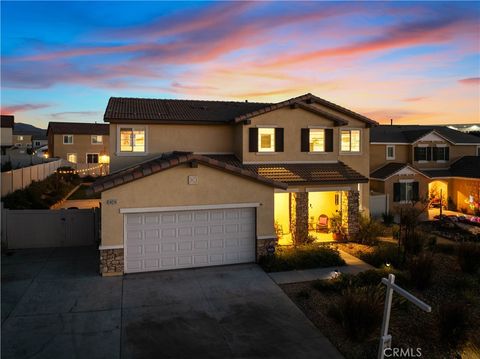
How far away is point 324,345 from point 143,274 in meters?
7.16

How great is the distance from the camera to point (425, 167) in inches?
1193

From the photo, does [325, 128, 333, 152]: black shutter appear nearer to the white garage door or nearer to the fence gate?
the white garage door

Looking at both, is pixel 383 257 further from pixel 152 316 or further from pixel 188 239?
pixel 152 316

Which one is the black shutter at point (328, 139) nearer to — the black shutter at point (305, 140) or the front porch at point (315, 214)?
the black shutter at point (305, 140)

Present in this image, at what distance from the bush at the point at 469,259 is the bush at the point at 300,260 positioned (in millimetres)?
4216

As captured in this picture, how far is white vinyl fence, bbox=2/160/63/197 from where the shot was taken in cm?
2155

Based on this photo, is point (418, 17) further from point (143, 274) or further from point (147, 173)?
point (143, 274)

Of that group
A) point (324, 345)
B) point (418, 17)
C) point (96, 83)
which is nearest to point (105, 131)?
point (96, 83)

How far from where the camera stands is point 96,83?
1106 inches

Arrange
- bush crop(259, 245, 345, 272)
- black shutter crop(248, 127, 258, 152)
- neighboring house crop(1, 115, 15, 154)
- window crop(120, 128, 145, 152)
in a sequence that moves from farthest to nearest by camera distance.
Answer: neighboring house crop(1, 115, 15, 154) < black shutter crop(248, 127, 258, 152) < window crop(120, 128, 145, 152) < bush crop(259, 245, 345, 272)

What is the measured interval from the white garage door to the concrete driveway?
1.89 ft

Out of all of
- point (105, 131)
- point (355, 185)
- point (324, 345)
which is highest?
point (105, 131)

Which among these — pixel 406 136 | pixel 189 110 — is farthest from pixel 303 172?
pixel 406 136

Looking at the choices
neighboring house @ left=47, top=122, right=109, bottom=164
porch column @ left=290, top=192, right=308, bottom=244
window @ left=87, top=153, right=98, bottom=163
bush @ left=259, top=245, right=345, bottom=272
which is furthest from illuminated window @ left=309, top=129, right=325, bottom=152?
window @ left=87, top=153, right=98, bottom=163
